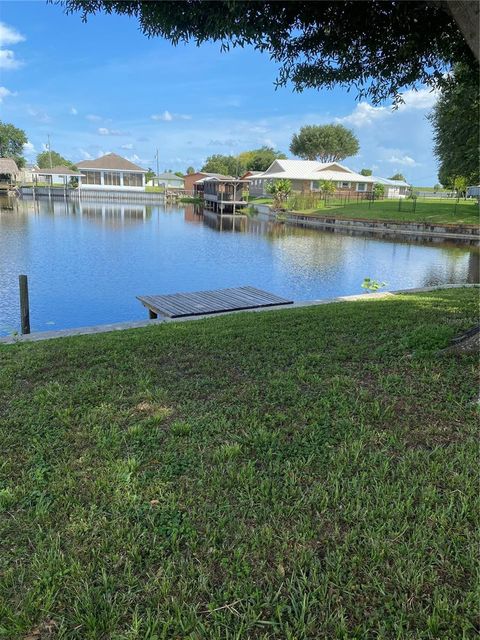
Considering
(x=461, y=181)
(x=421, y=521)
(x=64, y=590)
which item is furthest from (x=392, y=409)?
(x=461, y=181)

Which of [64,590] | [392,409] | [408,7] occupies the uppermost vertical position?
[408,7]

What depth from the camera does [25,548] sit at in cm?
208

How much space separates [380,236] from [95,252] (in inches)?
760

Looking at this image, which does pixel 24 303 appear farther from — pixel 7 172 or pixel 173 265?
pixel 7 172

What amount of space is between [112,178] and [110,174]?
0.70 meters

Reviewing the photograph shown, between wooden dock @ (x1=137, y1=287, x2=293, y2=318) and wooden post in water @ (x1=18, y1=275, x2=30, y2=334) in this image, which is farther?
wooden dock @ (x1=137, y1=287, x2=293, y2=318)

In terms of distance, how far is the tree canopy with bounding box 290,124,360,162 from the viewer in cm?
7669

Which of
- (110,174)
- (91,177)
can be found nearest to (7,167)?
(91,177)

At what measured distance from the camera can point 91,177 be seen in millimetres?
64938

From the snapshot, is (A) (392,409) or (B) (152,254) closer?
(A) (392,409)

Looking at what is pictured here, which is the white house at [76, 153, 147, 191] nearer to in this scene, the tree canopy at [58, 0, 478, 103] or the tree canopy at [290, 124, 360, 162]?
the tree canopy at [290, 124, 360, 162]

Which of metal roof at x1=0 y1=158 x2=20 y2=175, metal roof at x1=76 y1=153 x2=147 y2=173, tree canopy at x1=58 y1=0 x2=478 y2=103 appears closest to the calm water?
tree canopy at x1=58 y1=0 x2=478 y2=103

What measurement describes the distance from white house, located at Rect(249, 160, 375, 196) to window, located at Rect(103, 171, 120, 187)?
815 inches

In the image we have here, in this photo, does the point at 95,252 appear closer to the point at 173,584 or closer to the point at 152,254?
the point at 152,254
